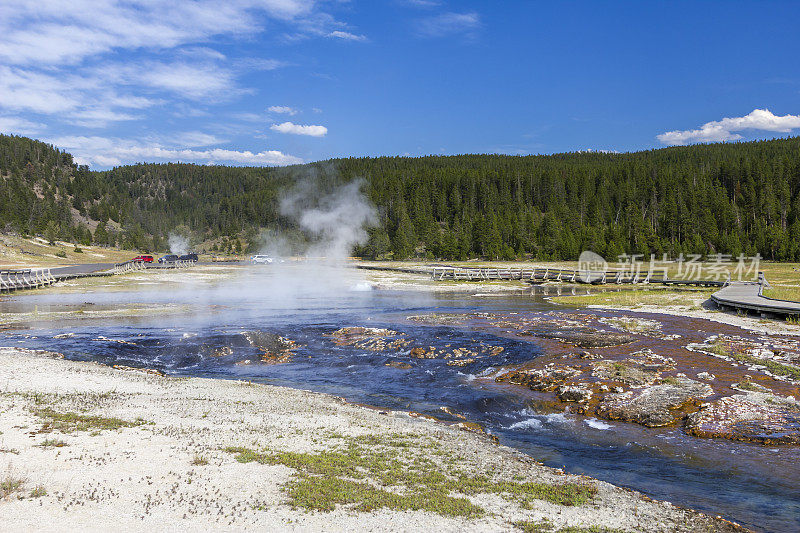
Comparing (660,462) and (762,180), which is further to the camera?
(762,180)

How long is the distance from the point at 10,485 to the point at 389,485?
20.2 ft

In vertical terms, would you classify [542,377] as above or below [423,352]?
above

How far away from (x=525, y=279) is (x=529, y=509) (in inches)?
2374

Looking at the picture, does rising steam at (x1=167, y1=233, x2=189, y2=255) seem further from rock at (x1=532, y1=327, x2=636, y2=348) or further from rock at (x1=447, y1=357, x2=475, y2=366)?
rock at (x1=447, y1=357, x2=475, y2=366)


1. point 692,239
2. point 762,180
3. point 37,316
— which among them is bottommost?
point 37,316

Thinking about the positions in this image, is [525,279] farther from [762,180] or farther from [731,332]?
[762,180]

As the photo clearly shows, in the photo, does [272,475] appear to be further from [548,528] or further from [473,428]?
[473,428]

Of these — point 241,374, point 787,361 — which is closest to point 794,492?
point 787,361

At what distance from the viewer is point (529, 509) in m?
8.55

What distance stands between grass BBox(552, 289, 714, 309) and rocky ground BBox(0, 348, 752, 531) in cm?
3102

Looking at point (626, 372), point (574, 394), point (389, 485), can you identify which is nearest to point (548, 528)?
point (389, 485)

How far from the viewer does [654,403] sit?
49.6ft

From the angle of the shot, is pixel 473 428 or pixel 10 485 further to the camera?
pixel 473 428

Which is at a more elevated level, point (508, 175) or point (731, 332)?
point (508, 175)
